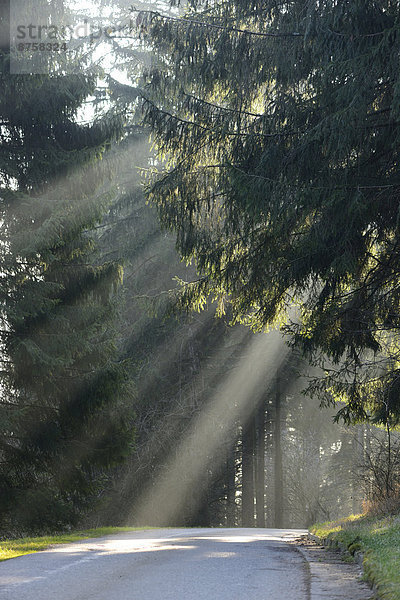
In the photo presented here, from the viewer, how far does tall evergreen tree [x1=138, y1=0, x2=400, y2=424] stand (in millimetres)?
9922

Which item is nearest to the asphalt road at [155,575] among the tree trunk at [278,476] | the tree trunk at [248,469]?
the tree trunk at [278,476]

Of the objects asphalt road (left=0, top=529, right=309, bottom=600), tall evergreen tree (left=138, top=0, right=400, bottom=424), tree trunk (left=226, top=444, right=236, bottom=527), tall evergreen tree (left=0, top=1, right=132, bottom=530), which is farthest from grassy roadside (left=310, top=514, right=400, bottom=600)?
tree trunk (left=226, top=444, right=236, bottom=527)

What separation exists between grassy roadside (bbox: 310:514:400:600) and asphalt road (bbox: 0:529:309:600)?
2.29 feet

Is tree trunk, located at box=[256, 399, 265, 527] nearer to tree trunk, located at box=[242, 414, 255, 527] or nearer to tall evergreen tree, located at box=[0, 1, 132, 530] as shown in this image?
tree trunk, located at box=[242, 414, 255, 527]

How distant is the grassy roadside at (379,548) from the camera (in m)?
6.00

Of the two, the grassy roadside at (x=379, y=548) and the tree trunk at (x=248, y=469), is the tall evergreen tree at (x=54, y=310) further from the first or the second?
the tree trunk at (x=248, y=469)

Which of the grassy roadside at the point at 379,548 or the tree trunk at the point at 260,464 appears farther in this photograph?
the tree trunk at the point at 260,464

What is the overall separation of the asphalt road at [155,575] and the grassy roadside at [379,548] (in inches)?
27.5

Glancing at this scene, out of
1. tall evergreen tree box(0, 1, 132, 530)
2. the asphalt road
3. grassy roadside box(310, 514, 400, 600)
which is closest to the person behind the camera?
grassy roadside box(310, 514, 400, 600)

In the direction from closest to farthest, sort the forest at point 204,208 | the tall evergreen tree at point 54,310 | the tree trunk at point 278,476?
the forest at point 204,208 < the tall evergreen tree at point 54,310 < the tree trunk at point 278,476

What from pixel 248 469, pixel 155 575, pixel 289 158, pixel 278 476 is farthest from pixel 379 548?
pixel 248 469

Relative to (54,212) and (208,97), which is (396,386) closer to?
(208,97)

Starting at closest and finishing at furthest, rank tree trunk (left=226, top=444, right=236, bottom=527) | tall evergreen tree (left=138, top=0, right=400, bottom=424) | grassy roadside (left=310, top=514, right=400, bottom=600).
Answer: grassy roadside (left=310, top=514, right=400, bottom=600)
tall evergreen tree (left=138, top=0, right=400, bottom=424)
tree trunk (left=226, top=444, right=236, bottom=527)

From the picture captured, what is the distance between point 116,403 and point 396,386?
719 centimetres
